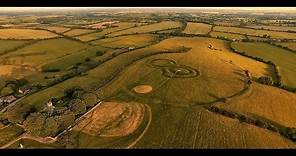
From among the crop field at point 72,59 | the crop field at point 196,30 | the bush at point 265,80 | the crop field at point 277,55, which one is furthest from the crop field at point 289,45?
the crop field at point 72,59

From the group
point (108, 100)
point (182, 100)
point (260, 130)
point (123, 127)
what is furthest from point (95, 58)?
point (260, 130)

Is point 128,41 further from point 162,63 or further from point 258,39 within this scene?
point 258,39

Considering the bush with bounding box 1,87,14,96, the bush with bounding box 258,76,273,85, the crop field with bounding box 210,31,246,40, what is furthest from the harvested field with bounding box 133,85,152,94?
the crop field with bounding box 210,31,246,40

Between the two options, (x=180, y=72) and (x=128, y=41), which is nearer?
(x=180, y=72)

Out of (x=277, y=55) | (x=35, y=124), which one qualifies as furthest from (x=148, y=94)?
(x=277, y=55)

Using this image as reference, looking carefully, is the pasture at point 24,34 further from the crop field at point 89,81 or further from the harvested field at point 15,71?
the crop field at point 89,81
